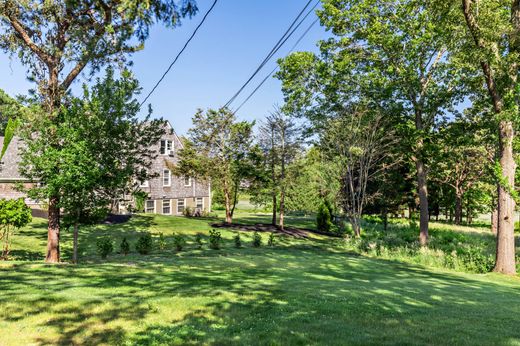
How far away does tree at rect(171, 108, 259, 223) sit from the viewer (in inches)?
1352

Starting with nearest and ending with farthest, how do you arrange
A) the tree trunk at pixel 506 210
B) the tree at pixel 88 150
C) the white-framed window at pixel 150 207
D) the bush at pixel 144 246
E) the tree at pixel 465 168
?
the tree at pixel 88 150 → the tree trunk at pixel 506 210 → the bush at pixel 144 246 → the tree at pixel 465 168 → the white-framed window at pixel 150 207

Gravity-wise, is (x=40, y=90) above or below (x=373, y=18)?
below

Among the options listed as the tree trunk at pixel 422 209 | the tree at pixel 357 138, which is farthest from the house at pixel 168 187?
the tree trunk at pixel 422 209

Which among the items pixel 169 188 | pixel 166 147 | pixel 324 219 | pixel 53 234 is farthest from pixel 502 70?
pixel 169 188

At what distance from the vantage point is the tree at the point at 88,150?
14141 millimetres

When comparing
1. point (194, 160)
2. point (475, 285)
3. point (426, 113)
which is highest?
point (426, 113)

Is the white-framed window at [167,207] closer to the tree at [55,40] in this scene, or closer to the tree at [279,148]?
the tree at [279,148]

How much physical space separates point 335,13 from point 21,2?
17352mm

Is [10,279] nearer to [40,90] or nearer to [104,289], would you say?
[104,289]

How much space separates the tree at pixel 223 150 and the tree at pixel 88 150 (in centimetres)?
1741

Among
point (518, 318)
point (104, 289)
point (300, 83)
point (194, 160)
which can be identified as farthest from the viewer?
point (194, 160)

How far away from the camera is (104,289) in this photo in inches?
335

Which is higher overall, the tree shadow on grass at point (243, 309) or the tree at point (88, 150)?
the tree at point (88, 150)

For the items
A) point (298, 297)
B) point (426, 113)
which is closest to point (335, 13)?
point (426, 113)
